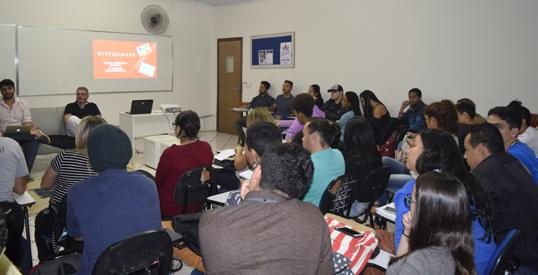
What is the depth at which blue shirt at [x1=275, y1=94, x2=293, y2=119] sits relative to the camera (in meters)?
8.27

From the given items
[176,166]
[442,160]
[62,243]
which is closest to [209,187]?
[176,166]

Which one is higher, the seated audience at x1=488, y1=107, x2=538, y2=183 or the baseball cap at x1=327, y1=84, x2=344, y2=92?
the baseball cap at x1=327, y1=84, x2=344, y2=92

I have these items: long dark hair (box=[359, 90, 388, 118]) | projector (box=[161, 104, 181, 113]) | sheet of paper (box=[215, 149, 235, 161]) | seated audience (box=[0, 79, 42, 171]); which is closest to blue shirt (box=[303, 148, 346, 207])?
sheet of paper (box=[215, 149, 235, 161])

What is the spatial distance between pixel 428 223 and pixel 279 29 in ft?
25.3

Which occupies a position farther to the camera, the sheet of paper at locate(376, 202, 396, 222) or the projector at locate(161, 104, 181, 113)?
the projector at locate(161, 104, 181, 113)

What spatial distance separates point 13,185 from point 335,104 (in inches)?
223

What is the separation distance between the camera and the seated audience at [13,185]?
7.11ft

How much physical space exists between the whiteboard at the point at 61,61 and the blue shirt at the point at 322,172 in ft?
21.0

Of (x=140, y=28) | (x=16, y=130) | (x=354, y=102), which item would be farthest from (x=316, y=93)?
(x=16, y=130)

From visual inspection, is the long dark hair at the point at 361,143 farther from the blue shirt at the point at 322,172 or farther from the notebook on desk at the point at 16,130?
the notebook on desk at the point at 16,130

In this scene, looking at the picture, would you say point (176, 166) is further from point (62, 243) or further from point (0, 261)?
point (0, 261)

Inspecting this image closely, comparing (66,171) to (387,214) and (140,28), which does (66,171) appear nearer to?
(387,214)

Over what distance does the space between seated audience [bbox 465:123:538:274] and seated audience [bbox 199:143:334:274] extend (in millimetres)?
1206

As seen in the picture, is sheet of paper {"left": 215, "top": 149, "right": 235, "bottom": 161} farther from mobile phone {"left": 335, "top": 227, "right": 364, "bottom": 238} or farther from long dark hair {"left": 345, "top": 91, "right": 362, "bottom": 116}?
long dark hair {"left": 345, "top": 91, "right": 362, "bottom": 116}
